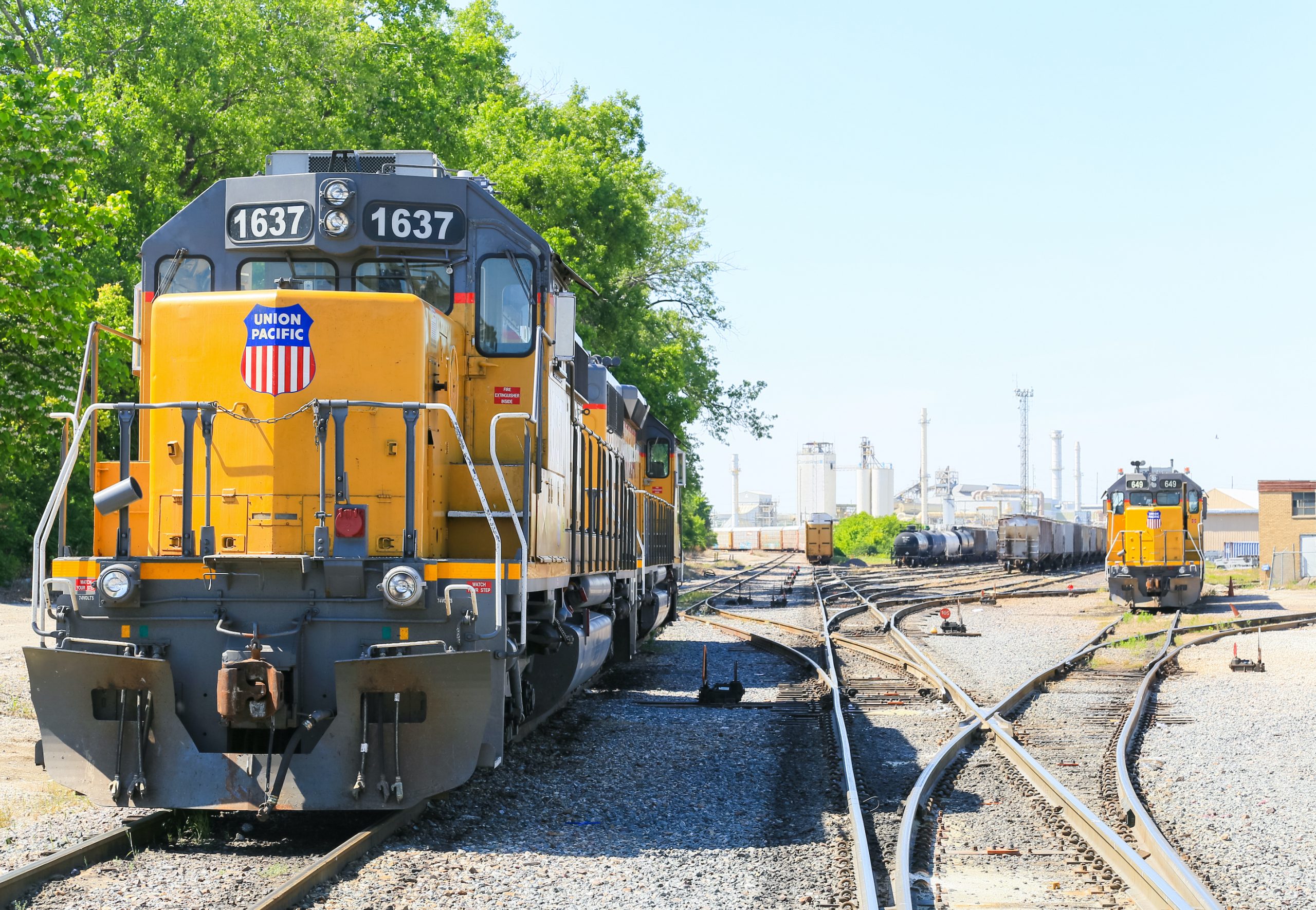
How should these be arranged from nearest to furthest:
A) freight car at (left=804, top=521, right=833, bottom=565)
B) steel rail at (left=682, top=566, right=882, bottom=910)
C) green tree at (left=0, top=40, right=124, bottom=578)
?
steel rail at (left=682, top=566, right=882, bottom=910), green tree at (left=0, top=40, right=124, bottom=578), freight car at (left=804, top=521, right=833, bottom=565)

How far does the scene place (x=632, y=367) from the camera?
1145 inches

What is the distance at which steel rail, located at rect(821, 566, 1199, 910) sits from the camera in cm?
545

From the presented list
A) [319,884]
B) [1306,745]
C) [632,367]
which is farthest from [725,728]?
[632,367]

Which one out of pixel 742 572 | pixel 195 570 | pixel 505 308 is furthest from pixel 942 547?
pixel 195 570

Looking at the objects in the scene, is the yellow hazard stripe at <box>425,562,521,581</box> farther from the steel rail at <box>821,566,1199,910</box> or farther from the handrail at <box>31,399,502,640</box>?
the steel rail at <box>821,566,1199,910</box>

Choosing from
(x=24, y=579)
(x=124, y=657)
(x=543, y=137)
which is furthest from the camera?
(x=543, y=137)

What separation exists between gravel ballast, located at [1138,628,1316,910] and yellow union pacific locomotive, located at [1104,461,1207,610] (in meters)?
11.0

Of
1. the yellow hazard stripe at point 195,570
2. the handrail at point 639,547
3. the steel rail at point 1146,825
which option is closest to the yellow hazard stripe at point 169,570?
the yellow hazard stripe at point 195,570

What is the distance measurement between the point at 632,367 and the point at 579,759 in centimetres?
2056

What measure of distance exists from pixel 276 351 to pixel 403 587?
1.57 m

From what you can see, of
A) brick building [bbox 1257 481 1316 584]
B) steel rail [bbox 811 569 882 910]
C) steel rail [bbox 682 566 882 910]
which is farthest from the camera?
brick building [bbox 1257 481 1316 584]

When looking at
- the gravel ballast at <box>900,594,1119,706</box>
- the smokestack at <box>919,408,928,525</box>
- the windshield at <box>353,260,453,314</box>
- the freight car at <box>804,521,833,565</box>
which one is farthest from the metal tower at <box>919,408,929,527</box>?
the windshield at <box>353,260,453,314</box>

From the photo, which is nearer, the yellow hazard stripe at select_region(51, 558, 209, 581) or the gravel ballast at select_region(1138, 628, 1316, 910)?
the gravel ballast at select_region(1138, 628, 1316, 910)

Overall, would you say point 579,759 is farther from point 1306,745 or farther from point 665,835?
point 1306,745
